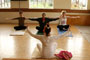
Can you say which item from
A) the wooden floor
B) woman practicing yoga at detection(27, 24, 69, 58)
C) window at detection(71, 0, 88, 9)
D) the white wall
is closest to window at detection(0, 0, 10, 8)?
the white wall

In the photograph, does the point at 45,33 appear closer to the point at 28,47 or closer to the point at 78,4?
the point at 28,47

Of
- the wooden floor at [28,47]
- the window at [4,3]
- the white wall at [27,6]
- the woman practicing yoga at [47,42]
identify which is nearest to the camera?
the woman practicing yoga at [47,42]

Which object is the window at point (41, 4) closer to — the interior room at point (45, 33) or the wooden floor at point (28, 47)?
the interior room at point (45, 33)

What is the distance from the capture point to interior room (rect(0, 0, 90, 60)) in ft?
7.97

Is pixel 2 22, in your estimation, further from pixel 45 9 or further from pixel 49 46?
pixel 49 46

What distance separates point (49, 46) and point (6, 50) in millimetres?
892

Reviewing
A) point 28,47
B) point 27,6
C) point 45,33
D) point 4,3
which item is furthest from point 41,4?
point 45,33

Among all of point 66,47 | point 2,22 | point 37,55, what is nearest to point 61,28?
point 66,47

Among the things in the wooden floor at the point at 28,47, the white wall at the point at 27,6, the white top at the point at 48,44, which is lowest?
the wooden floor at the point at 28,47

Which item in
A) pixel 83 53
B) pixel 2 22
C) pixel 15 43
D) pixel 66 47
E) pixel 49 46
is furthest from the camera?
pixel 2 22

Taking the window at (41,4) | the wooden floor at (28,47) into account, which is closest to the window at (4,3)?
the window at (41,4)

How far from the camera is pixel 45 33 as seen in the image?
236 cm

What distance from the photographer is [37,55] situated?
99.7 inches

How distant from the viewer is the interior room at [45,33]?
2430mm
